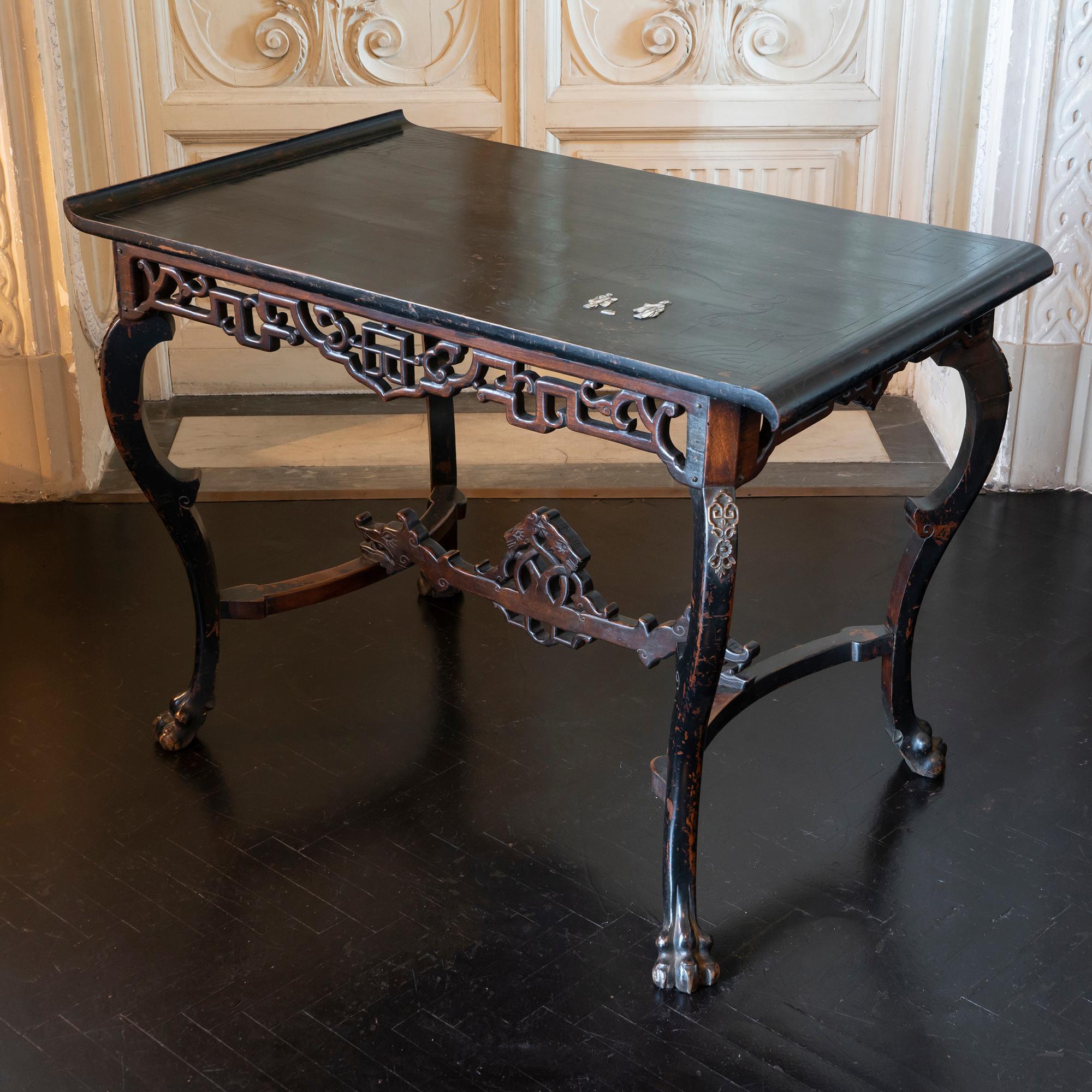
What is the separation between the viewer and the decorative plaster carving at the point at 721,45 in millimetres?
4312

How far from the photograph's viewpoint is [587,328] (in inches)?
75.0

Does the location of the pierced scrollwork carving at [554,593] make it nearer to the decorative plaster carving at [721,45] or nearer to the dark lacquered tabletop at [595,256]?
the dark lacquered tabletop at [595,256]

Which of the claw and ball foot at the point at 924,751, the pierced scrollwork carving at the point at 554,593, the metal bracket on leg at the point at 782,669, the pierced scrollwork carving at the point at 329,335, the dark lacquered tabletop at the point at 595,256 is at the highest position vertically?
the dark lacquered tabletop at the point at 595,256

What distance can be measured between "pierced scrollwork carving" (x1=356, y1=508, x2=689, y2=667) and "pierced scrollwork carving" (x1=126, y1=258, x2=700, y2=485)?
1.02ft

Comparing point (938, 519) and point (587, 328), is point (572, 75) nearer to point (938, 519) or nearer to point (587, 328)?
point (938, 519)

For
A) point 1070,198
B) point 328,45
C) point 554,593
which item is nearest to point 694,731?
point 554,593

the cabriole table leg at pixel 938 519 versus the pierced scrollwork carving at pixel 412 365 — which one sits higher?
the pierced scrollwork carving at pixel 412 365

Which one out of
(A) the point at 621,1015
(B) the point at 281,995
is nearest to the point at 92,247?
(B) the point at 281,995

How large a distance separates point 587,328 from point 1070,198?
2.35 metres

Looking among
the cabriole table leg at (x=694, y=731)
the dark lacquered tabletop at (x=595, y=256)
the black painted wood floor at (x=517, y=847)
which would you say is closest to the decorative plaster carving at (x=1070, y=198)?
the black painted wood floor at (x=517, y=847)

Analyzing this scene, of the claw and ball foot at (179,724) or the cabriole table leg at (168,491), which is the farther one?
the claw and ball foot at (179,724)

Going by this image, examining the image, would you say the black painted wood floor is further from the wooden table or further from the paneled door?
the paneled door

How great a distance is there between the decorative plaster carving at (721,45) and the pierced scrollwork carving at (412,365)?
7.60 feet

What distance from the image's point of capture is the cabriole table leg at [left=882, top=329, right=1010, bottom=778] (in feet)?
7.50
